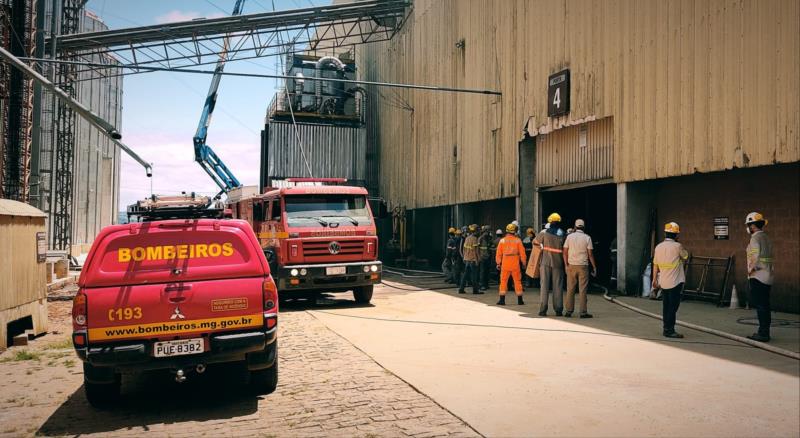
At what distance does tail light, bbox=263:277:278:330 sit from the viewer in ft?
19.7

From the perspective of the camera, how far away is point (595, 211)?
720 inches

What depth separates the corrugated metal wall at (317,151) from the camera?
3197cm

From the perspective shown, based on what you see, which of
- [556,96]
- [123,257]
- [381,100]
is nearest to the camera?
[123,257]

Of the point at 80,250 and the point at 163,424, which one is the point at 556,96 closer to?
the point at 163,424

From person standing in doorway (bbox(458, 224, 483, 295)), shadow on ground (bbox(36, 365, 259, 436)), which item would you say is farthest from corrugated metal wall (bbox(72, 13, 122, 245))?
shadow on ground (bbox(36, 365, 259, 436))

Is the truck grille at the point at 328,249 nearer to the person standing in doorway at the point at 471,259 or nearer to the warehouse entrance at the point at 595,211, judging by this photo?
the person standing in doorway at the point at 471,259

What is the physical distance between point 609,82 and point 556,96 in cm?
207

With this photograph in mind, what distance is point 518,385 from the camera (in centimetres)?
628

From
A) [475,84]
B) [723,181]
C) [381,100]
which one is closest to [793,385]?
[723,181]

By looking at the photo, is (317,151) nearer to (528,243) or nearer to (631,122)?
(528,243)

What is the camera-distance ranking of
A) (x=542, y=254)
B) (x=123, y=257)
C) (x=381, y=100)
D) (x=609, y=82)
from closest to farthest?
(x=123, y=257), (x=542, y=254), (x=609, y=82), (x=381, y=100)

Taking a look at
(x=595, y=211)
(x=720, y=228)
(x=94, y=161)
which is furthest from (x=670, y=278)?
(x=94, y=161)

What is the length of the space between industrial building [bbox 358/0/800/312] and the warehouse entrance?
4 centimetres

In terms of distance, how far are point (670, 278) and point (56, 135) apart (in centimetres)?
3031
